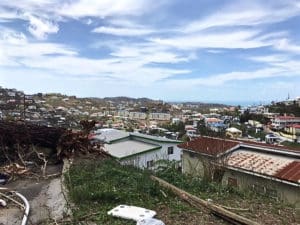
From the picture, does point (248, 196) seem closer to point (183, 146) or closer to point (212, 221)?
point (212, 221)

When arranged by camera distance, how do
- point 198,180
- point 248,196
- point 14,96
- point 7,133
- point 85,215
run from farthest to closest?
point 14,96 → point 7,133 → point 198,180 → point 248,196 → point 85,215

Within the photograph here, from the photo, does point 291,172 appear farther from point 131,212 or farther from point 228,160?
point 131,212

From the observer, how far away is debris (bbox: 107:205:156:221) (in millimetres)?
3398

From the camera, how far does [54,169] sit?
18.4ft

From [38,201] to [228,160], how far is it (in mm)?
6468

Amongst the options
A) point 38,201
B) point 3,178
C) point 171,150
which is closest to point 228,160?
point 3,178

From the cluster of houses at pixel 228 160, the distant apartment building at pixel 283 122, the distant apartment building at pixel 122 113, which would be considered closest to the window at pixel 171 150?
the cluster of houses at pixel 228 160

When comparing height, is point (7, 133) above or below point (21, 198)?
above

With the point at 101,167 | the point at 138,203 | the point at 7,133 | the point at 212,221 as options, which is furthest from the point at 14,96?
the point at 212,221

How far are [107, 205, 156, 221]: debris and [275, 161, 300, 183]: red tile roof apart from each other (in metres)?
8.93

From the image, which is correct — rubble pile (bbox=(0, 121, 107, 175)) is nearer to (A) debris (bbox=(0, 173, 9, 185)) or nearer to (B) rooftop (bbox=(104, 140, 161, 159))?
(A) debris (bbox=(0, 173, 9, 185))

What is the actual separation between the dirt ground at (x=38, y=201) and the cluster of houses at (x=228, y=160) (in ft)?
5.89

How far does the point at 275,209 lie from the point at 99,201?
2.01 metres

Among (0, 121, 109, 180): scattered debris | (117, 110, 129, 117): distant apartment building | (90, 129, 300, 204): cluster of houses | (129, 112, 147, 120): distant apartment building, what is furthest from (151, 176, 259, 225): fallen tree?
(129, 112, 147, 120): distant apartment building
